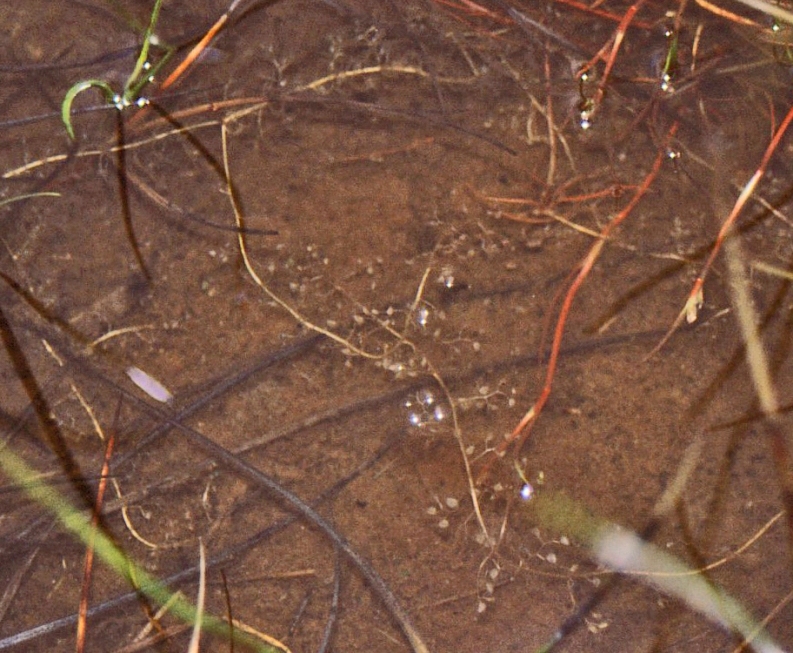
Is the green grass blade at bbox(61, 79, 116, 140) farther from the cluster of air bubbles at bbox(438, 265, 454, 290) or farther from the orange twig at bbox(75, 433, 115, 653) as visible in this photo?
the cluster of air bubbles at bbox(438, 265, 454, 290)

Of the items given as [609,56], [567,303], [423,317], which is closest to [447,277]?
[423,317]

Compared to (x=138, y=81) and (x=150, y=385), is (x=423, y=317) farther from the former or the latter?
(x=138, y=81)

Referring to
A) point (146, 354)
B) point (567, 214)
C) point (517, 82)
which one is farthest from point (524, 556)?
point (517, 82)

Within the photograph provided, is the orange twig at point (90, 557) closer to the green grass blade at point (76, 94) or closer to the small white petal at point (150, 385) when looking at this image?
the small white petal at point (150, 385)

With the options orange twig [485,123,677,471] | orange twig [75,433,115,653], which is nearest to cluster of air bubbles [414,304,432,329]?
orange twig [485,123,677,471]

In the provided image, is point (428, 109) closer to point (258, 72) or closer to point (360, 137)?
point (360, 137)

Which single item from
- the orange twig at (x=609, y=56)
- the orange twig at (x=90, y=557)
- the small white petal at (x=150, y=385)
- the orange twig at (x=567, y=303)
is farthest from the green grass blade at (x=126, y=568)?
the orange twig at (x=609, y=56)

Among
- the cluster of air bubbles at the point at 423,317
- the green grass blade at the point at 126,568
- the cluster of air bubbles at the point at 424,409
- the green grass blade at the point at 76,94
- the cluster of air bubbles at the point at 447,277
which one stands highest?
the green grass blade at the point at 76,94

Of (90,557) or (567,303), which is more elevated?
(567,303)
